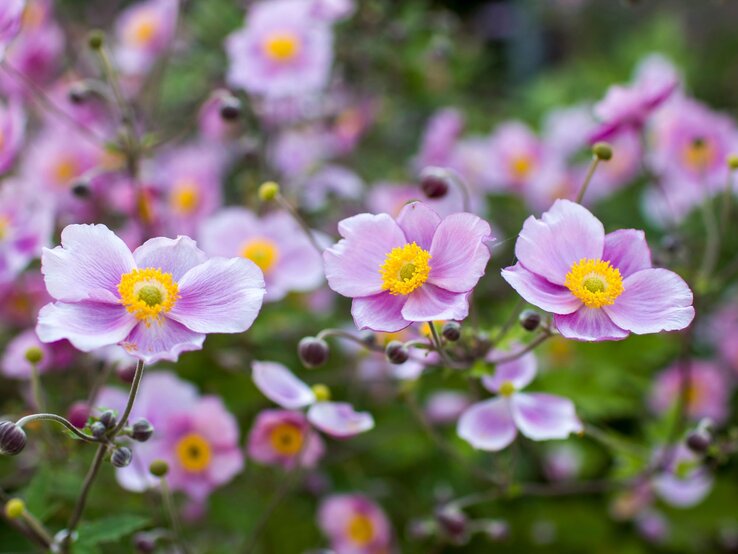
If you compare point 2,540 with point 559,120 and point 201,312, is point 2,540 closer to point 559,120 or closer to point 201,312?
point 201,312

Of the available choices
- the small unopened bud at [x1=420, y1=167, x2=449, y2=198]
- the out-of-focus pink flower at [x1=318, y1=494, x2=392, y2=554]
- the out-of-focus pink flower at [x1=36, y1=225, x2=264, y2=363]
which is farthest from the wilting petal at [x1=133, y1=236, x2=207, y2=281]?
the out-of-focus pink flower at [x1=318, y1=494, x2=392, y2=554]

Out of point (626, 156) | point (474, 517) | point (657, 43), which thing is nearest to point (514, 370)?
point (474, 517)

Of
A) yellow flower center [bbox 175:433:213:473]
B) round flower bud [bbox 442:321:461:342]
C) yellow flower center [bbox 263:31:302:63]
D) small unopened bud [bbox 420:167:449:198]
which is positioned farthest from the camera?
yellow flower center [bbox 263:31:302:63]

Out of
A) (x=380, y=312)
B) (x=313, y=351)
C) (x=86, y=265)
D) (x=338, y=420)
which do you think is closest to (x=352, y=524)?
(x=338, y=420)

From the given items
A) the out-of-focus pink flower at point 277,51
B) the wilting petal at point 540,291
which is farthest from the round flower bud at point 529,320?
the out-of-focus pink flower at point 277,51

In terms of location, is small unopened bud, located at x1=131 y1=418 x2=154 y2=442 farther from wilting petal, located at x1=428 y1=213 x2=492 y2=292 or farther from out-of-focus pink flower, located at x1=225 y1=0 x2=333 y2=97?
out-of-focus pink flower, located at x1=225 y1=0 x2=333 y2=97

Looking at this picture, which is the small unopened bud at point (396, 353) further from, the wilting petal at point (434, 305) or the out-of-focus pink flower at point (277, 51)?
the out-of-focus pink flower at point (277, 51)

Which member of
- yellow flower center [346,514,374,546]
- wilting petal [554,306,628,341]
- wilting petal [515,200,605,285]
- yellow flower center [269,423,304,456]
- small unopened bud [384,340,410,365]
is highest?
wilting petal [515,200,605,285]
